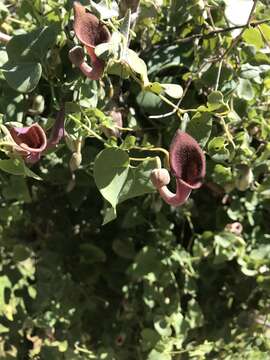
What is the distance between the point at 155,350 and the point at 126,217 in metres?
0.20

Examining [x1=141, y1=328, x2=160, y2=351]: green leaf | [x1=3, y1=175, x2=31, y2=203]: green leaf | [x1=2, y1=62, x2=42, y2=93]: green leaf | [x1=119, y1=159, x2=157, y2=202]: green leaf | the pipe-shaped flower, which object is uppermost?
the pipe-shaped flower

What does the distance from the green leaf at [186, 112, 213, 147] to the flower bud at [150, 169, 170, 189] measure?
85 millimetres

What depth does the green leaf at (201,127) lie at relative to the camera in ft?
2.05

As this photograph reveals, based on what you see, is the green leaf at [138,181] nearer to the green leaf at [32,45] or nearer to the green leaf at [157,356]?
the green leaf at [32,45]

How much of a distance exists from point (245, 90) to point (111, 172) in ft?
0.91

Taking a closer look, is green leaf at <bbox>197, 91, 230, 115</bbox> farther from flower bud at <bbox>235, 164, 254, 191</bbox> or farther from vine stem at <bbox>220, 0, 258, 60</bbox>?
flower bud at <bbox>235, 164, 254, 191</bbox>

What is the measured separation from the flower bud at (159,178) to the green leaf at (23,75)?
16cm

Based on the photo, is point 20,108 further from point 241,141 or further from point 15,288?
point 15,288

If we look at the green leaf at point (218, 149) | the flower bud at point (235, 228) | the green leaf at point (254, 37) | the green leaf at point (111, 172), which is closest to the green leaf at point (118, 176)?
the green leaf at point (111, 172)

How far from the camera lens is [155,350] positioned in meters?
0.93

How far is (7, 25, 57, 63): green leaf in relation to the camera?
2.13 feet

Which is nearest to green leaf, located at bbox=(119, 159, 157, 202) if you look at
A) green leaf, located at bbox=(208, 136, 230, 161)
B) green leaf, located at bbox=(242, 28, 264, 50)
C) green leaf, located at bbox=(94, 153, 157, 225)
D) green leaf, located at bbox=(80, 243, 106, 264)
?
green leaf, located at bbox=(94, 153, 157, 225)

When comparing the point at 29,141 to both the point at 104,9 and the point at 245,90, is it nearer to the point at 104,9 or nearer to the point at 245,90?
the point at 104,9

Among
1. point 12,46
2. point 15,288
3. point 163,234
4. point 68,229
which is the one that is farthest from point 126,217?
point 12,46
